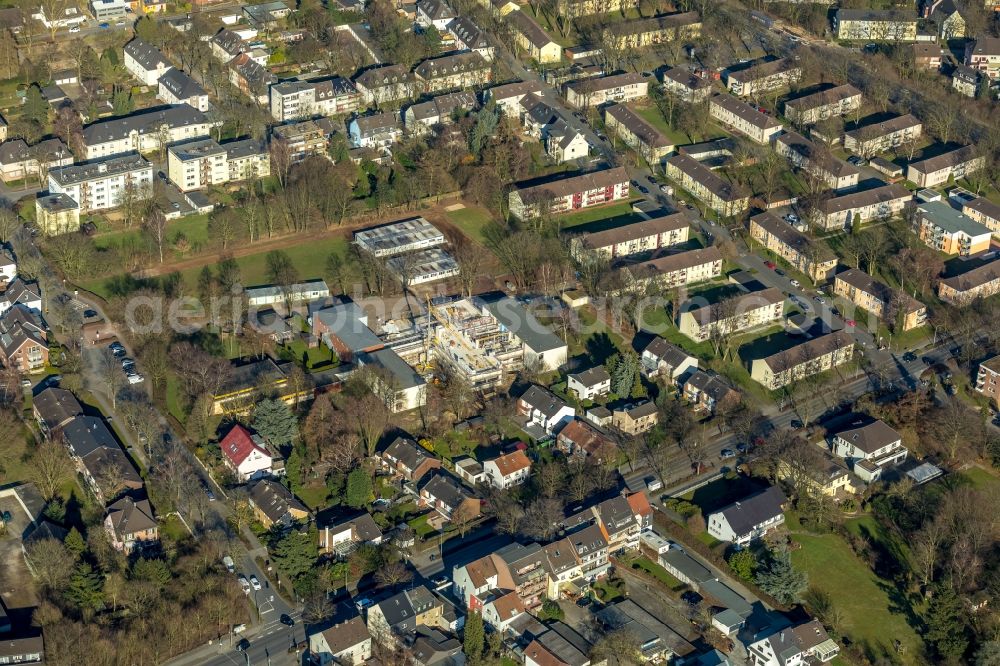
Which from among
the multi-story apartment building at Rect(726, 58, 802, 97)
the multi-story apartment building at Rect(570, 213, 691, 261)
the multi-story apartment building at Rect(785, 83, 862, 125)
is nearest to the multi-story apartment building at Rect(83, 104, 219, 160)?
the multi-story apartment building at Rect(570, 213, 691, 261)

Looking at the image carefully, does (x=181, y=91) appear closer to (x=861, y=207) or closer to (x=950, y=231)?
(x=861, y=207)

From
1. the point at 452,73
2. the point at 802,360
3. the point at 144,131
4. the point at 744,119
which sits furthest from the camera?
the point at 452,73

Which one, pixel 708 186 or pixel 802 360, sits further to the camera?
pixel 708 186

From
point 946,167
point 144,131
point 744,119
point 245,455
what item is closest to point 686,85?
point 744,119

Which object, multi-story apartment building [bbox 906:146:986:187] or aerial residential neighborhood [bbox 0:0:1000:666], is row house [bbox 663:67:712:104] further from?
multi-story apartment building [bbox 906:146:986:187]

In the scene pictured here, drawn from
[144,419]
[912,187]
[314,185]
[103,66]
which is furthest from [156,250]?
[912,187]

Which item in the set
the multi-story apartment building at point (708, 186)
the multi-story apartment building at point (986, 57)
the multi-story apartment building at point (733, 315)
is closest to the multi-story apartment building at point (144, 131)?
the multi-story apartment building at point (708, 186)

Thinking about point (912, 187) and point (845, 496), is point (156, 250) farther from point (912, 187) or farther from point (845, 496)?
point (912, 187)

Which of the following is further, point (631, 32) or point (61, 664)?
point (631, 32)
